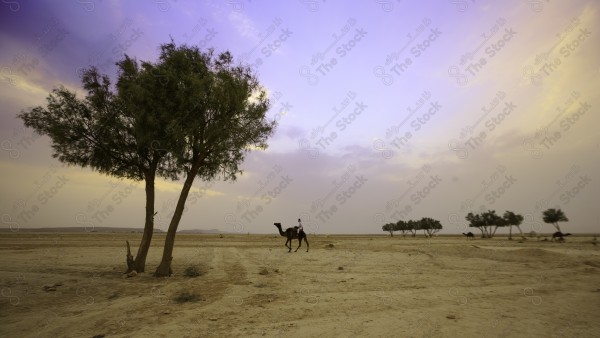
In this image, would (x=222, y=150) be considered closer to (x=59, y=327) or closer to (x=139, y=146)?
(x=139, y=146)

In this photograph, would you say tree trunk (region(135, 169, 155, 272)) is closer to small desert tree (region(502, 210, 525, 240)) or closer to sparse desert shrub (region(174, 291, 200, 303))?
Result: sparse desert shrub (region(174, 291, 200, 303))

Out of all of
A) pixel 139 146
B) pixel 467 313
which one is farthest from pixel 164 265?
pixel 467 313

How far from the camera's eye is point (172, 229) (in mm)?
17562

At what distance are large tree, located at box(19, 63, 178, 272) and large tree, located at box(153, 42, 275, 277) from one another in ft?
2.85

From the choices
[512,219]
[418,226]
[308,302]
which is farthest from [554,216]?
[308,302]

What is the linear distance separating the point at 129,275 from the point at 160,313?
856 centimetres

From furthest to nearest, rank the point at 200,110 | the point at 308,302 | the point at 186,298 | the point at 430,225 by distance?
the point at 430,225 → the point at 200,110 → the point at 186,298 → the point at 308,302

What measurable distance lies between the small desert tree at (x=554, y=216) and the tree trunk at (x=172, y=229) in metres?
99.6

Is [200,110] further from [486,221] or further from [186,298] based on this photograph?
[486,221]

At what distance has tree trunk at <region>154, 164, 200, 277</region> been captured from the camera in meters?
17.4

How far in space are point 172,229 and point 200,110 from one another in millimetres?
6996

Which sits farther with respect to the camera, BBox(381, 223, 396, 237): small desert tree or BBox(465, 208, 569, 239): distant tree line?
BBox(381, 223, 396, 237): small desert tree

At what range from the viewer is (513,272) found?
18156 millimetres

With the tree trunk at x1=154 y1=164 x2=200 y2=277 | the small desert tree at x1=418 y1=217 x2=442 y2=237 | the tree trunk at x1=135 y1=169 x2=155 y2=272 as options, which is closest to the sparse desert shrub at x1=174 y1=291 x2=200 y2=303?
the tree trunk at x1=154 y1=164 x2=200 y2=277
